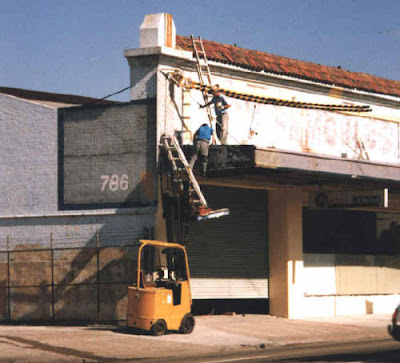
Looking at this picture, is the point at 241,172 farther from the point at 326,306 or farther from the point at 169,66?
the point at 326,306

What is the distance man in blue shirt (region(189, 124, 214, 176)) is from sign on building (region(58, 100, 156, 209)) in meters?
1.49

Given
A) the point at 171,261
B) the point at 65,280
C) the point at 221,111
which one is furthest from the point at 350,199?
the point at 65,280

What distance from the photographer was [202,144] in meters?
22.6

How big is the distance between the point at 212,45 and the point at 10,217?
8246 millimetres

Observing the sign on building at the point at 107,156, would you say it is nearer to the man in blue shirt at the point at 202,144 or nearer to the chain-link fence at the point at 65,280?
the chain-link fence at the point at 65,280

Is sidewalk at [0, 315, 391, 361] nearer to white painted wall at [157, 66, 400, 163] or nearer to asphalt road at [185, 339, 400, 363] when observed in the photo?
asphalt road at [185, 339, 400, 363]

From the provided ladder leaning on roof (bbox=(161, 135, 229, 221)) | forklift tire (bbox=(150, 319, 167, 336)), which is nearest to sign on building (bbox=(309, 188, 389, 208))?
ladder leaning on roof (bbox=(161, 135, 229, 221))

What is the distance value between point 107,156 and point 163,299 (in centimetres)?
580

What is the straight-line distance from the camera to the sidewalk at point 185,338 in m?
17.2

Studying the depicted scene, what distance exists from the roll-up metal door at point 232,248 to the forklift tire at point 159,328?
4.87 meters

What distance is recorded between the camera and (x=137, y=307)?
20109 millimetres

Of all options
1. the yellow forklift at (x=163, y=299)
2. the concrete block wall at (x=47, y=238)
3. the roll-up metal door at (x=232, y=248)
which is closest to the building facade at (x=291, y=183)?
the roll-up metal door at (x=232, y=248)

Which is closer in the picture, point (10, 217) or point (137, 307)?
point (137, 307)

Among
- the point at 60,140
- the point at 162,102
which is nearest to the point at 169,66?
the point at 162,102
